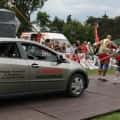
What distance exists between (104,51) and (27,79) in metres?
6.14

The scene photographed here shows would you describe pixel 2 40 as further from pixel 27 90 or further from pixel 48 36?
pixel 48 36

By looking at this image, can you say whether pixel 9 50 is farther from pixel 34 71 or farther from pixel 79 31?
pixel 79 31

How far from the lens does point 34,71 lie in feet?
30.8

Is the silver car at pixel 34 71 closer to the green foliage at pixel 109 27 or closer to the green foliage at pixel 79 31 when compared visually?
the green foliage at pixel 79 31

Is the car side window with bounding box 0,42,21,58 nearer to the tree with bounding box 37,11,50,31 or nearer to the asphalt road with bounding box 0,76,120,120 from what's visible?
the asphalt road with bounding box 0,76,120,120

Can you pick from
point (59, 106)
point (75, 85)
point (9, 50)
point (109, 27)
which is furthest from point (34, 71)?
point (109, 27)

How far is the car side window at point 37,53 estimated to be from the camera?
31.9 ft

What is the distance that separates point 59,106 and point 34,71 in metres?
1.00

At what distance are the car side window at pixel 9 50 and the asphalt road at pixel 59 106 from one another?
1164mm

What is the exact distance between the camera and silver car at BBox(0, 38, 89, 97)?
892cm

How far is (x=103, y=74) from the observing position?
15.4m

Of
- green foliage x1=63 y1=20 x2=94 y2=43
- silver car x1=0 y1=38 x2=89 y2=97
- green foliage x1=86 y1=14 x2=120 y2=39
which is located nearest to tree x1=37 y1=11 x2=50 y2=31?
green foliage x1=63 y1=20 x2=94 y2=43

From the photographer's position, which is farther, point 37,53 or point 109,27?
point 109,27

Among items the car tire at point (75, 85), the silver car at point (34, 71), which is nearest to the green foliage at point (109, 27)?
the car tire at point (75, 85)
